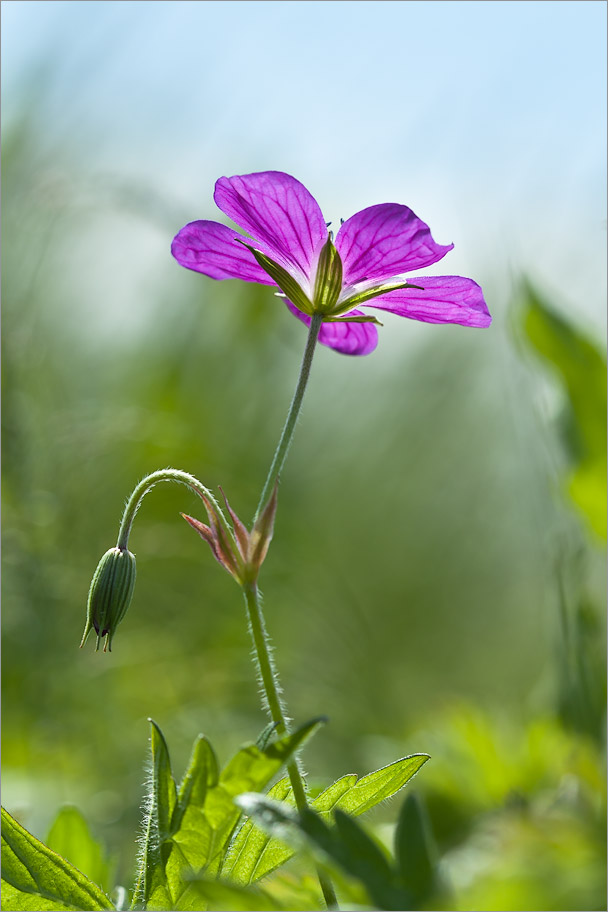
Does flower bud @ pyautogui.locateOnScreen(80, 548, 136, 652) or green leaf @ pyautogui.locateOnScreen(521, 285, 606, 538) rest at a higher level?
green leaf @ pyautogui.locateOnScreen(521, 285, 606, 538)

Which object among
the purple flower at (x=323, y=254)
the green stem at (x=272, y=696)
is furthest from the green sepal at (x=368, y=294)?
the green stem at (x=272, y=696)

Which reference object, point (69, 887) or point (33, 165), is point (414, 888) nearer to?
point (69, 887)

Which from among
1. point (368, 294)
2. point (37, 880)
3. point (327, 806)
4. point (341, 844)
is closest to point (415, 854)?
point (341, 844)

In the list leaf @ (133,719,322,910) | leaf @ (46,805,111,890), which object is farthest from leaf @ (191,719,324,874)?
leaf @ (46,805,111,890)

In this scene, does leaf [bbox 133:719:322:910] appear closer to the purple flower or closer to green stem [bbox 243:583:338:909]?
green stem [bbox 243:583:338:909]

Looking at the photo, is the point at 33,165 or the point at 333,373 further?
the point at 333,373

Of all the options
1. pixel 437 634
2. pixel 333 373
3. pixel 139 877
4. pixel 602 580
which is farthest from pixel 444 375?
pixel 139 877
